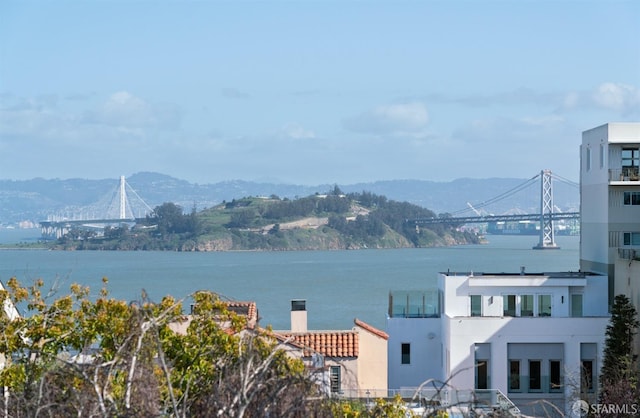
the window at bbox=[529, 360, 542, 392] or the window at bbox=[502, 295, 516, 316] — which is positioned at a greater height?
the window at bbox=[502, 295, 516, 316]

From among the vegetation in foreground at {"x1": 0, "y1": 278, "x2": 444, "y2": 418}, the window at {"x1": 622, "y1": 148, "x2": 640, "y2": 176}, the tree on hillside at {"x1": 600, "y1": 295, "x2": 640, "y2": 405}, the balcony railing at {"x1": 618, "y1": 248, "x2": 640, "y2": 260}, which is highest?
→ the window at {"x1": 622, "y1": 148, "x2": 640, "y2": 176}

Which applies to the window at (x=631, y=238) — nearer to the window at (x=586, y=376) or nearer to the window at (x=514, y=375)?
the window at (x=586, y=376)

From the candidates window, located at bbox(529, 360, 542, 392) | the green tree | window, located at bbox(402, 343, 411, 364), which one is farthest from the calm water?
the green tree

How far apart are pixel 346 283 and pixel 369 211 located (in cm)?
7454

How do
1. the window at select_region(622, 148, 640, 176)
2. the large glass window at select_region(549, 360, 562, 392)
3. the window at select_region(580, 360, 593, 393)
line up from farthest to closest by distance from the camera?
the window at select_region(622, 148, 640, 176)
the large glass window at select_region(549, 360, 562, 392)
the window at select_region(580, 360, 593, 393)

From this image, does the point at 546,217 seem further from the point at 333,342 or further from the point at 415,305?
the point at 333,342

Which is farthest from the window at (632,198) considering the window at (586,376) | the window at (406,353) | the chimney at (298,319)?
the chimney at (298,319)

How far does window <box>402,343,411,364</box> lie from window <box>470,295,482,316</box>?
1284mm

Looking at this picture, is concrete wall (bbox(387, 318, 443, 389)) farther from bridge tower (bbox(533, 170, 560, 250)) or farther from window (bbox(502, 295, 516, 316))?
bridge tower (bbox(533, 170, 560, 250))

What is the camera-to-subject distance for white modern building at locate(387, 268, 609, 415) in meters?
20.7

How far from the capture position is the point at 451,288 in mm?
21672

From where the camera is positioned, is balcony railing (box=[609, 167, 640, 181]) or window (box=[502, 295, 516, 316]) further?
balcony railing (box=[609, 167, 640, 181])

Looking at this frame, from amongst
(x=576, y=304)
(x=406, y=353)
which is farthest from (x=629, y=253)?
(x=406, y=353)

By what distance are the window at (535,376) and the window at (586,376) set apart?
2.47ft
